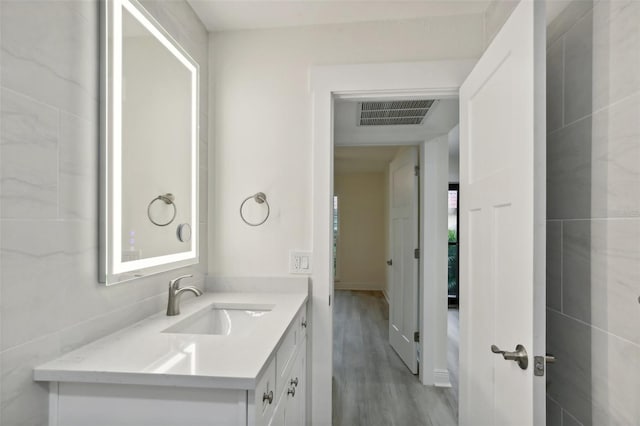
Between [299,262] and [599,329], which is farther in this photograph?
[299,262]

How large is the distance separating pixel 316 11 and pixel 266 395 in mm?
1713

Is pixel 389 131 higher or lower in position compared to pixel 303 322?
higher

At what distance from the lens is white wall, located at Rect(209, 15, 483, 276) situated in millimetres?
1757

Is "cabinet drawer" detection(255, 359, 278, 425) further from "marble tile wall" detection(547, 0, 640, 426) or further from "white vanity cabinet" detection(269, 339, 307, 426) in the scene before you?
"marble tile wall" detection(547, 0, 640, 426)

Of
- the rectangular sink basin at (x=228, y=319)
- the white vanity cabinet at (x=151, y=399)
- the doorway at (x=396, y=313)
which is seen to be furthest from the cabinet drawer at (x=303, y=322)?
the doorway at (x=396, y=313)

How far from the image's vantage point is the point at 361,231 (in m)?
6.57

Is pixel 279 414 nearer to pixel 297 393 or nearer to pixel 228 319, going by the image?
pixel 297 393

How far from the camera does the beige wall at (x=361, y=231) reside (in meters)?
6.53

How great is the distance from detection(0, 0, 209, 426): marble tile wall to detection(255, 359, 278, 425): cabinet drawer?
579 mm

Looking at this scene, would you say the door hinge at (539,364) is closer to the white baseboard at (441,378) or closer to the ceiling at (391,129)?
the ceiling at (391,129)

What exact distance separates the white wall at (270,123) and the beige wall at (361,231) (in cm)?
477

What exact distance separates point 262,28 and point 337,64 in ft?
1.54

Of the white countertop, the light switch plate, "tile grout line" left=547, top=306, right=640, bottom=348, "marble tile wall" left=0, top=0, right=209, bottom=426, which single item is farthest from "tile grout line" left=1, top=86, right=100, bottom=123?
"tile grout line" left=547, top=306, right=640, bottom=348

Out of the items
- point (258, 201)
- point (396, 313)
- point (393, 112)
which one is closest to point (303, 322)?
point (258, 201)
